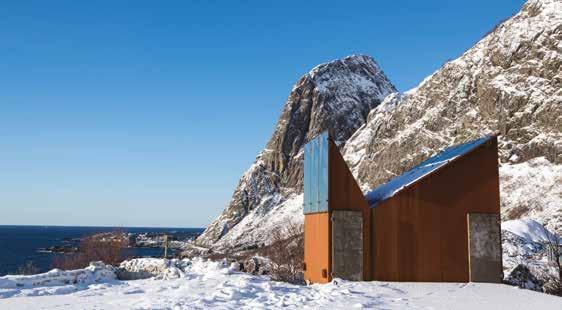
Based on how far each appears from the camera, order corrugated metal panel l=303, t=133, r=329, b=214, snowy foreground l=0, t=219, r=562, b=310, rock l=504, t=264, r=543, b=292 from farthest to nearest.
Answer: rock l=504, t=264, r=543, b=292 → corrugated metal panel l=303, t=133, r=329, b=214 → snowy foreground l=0, t=219, r=562, b=310

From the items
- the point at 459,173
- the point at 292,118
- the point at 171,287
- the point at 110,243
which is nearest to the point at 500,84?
the point at 110,243

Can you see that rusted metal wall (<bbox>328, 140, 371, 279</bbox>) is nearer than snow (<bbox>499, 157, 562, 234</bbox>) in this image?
Yes

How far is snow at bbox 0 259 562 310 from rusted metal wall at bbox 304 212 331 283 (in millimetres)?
1017

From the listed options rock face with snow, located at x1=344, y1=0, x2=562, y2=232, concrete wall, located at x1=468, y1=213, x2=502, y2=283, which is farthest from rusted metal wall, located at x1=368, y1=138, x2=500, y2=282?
rock face with snow, located at x1=344, y1=0, x2=562, y2=232

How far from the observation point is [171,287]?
47.7ft

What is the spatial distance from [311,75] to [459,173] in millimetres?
150130

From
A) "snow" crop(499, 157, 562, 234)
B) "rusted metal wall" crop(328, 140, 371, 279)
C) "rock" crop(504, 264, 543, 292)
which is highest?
"snow" crop(499, 157, 562, 234)

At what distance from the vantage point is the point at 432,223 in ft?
54.6

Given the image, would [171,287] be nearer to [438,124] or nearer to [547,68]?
[547,68]

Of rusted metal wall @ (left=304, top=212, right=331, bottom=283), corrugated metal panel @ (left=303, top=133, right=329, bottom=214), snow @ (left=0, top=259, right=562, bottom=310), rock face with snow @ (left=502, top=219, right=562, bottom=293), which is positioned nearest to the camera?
snow @ (left=0, top=259, right=562, bottom=310)

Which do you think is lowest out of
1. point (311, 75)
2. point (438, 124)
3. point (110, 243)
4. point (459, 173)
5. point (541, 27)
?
point (110, 243)

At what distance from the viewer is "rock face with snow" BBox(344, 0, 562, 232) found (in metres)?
63.6

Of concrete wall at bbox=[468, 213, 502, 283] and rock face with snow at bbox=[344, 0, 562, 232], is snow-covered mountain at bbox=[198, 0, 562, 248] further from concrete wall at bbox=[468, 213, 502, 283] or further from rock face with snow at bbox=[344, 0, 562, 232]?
concrete wall at bbox=[468, 213, 502, 283]

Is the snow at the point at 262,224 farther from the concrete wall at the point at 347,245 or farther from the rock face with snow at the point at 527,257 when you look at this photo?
the concrete wall at the point at 347,245
